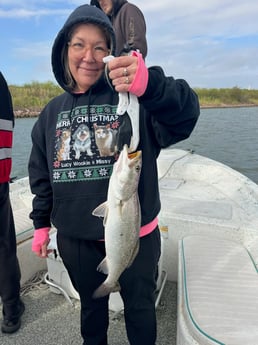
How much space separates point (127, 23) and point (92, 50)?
2068 mm

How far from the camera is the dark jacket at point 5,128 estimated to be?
2238 mm

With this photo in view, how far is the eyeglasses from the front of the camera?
5.19 ft

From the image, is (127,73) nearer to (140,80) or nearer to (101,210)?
(140,80)

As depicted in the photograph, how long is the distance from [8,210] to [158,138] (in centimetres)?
143

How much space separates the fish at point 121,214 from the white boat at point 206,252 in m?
0.61

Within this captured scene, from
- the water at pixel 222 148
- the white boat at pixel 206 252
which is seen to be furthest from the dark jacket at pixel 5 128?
the water at pixel 222 148

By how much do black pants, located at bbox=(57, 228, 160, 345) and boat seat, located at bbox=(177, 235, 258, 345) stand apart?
0.22 meters

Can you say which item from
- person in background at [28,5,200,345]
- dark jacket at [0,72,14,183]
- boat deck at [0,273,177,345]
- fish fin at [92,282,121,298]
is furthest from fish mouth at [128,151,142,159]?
boat deck at [0,273,177,345]

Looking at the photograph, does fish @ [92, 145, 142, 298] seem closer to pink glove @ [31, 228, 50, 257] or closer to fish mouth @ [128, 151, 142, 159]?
fish mouth @ [128, 151, 142, 159]

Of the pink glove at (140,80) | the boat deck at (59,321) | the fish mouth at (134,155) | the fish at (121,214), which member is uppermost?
the pink glove at (140,80)

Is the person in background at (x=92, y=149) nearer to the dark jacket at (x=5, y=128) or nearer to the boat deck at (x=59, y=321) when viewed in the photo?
the dark jacket at (x=5, y=128)

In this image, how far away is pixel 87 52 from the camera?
1579mm

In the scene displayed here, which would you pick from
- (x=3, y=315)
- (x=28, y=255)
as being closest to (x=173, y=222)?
(x=28, y=255)

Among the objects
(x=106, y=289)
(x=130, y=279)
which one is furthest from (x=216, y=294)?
(x=106, y=289)
